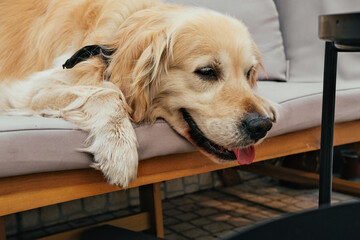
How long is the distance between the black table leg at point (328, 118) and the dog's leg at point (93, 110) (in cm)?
56

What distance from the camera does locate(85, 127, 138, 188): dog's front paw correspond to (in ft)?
4.12

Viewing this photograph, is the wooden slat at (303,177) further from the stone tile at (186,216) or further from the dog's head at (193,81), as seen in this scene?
the dog's head at (193,81)

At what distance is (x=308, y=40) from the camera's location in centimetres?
260

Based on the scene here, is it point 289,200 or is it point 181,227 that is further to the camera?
point 289,200

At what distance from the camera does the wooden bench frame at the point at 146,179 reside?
47.2 inches

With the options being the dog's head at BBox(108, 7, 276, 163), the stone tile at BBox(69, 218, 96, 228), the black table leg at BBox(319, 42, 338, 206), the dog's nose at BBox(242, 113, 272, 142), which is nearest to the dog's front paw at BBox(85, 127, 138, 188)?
the dog's head at BBox(108, 7, 276, 163)

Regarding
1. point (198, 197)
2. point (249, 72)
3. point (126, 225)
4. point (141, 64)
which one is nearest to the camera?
point (141, 64)

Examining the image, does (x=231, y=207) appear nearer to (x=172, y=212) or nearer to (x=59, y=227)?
(x=172, y=212)

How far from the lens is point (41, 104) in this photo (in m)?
1.53

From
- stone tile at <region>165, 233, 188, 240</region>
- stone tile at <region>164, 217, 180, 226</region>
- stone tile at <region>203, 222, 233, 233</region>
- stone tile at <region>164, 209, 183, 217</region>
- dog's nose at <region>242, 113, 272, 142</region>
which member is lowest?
stone tile at <region>165, 233, 188, 240</region>

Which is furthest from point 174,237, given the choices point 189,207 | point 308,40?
point 308,40

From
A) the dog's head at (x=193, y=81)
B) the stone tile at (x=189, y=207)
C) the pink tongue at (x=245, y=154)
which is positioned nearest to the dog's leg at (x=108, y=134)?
the dog's head at (x=193, y=81)

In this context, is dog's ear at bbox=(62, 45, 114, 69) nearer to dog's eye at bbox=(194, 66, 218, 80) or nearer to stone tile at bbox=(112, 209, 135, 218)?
dog's eye at bbox=(194, 66, 218, 80)

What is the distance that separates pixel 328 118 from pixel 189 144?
1.53 feet
